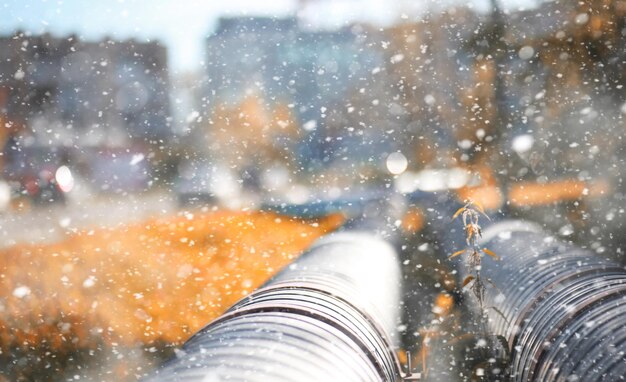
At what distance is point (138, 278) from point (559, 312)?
45.7 ft

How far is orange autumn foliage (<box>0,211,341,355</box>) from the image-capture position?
43.5ft

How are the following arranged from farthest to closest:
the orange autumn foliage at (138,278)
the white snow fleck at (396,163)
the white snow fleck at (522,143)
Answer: the white snow fleck at (396,163), the white snow fleck at (522,143), the orange autumn foliage at (138,278)

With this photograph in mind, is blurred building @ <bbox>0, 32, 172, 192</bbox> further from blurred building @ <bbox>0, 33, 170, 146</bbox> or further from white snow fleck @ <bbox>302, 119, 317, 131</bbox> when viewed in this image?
white snow fleck @ <bbox>302, 119, 317, 131</bbox>

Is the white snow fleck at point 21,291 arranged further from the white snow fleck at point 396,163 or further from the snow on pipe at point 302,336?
the white snow fleck at point 396,163

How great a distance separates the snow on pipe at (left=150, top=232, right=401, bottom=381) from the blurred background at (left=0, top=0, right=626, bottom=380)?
9200 mm

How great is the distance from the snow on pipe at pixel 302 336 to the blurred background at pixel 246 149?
9200 mm

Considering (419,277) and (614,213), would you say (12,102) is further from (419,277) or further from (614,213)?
(614,213)

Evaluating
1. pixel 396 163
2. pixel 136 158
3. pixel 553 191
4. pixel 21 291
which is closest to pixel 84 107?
pixel 136 158

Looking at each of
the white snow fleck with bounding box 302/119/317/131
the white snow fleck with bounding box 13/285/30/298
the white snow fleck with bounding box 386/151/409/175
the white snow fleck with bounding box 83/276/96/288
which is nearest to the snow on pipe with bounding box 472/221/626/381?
the white snow fleck with bounding box 83/276/96/288

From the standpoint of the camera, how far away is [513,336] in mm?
4719

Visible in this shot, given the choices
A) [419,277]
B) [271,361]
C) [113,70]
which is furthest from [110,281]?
[113,70]

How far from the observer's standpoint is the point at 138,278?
601 inches

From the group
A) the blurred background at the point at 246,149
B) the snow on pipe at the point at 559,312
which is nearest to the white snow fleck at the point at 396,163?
the blurred background at the point at 246,149

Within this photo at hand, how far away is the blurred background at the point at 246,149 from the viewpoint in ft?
42.0
